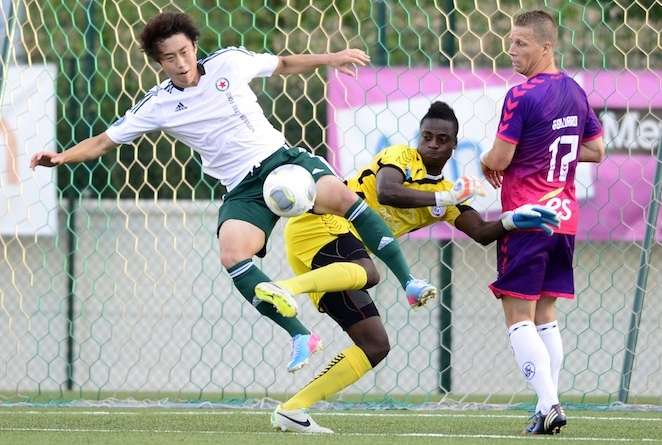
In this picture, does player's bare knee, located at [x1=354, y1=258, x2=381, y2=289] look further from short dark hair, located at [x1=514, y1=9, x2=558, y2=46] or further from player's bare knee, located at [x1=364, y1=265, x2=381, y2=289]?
short dark hair, located at [x1=514, y1=9, x2=558, y2=46]

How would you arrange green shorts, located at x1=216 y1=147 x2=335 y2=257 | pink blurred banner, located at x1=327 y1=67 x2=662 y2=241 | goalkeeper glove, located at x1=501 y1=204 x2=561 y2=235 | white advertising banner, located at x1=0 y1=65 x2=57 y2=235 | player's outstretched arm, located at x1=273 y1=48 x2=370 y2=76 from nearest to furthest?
goalkeeper glove, located at x1=501 y1=204 x2=561 y2=235
green shorts, located at x1=216 y1=147 x2=335 y2=257
player's outstretched arm, located at x1=273 y1=48 x2=370 y2=76
pink blurred banner, located at x1=327 y1=67 x2=662 y2=241
white advertising banner, located at x1=0 y1=65 x2=57 y2=235

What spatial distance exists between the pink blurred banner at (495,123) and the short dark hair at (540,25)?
2.46m

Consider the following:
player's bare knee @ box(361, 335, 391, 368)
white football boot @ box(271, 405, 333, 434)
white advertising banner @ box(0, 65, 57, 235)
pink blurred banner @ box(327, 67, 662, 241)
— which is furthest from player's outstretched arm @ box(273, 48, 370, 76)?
white advertising banner @ box(0, 65, 57, 235)

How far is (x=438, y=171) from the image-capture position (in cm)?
679

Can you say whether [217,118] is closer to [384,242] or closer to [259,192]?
[259,192]

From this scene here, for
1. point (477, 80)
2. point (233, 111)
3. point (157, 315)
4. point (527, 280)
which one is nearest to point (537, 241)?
point (527, 280)

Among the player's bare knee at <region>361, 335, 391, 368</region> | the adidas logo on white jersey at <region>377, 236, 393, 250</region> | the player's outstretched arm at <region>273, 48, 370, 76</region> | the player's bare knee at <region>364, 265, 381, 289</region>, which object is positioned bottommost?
the player's bare knee at <region>361, 335, 391, 368</region>

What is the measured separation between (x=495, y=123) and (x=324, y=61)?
2.47 m

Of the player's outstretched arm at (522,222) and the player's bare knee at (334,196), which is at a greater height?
the player's bare knee at (334,196)

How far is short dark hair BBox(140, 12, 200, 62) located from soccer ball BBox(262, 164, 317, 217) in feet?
2.67

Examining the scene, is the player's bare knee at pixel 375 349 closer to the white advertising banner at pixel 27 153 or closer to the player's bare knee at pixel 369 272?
the player's bare knee at pixel 369 272

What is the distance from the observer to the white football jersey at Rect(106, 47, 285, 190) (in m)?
6.51

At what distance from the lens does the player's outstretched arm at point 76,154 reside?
21.2 ft

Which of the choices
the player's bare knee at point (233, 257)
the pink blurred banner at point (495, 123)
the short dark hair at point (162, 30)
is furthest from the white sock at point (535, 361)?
the pink blurred banner at point (495, 123)
